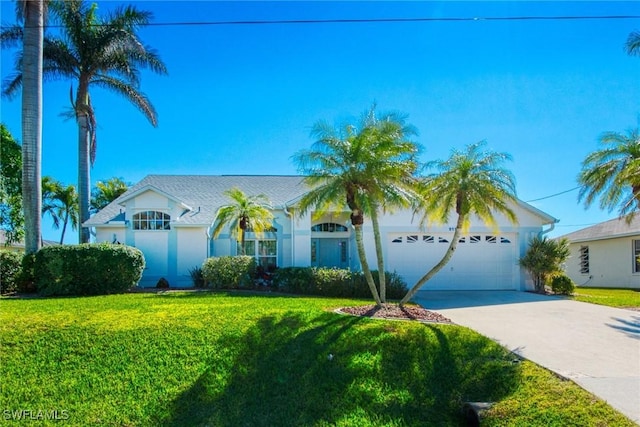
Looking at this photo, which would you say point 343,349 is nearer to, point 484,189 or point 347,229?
point 484,189

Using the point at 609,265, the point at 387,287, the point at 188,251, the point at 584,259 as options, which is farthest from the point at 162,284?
the point at 584,259

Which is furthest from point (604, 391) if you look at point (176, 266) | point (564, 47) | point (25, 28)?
point (25, 28)

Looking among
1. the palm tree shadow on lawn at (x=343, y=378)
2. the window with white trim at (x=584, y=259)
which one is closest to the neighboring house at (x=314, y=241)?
the palm tree shadow on lawn at (x=343, y=378)

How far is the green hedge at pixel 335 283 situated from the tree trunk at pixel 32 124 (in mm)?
9525

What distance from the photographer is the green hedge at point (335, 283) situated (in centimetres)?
1418

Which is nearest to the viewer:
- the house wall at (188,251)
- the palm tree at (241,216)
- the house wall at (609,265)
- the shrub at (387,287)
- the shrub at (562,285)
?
the shrub at (387,287)

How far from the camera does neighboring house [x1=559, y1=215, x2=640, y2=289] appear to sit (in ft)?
72.8

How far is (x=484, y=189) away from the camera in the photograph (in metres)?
9.74

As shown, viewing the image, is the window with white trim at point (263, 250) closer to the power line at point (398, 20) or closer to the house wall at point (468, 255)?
the house wall at point (468, 255)

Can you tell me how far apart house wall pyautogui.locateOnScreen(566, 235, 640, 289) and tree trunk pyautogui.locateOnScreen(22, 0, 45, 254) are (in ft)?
82.2

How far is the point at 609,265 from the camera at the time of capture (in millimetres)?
24000

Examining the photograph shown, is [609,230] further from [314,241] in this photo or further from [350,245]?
[314,241]

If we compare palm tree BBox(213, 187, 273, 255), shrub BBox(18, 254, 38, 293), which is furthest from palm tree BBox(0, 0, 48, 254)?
palm tree BBox(213, 187, 273, 255)

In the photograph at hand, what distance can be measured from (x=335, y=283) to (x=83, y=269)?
874cm
